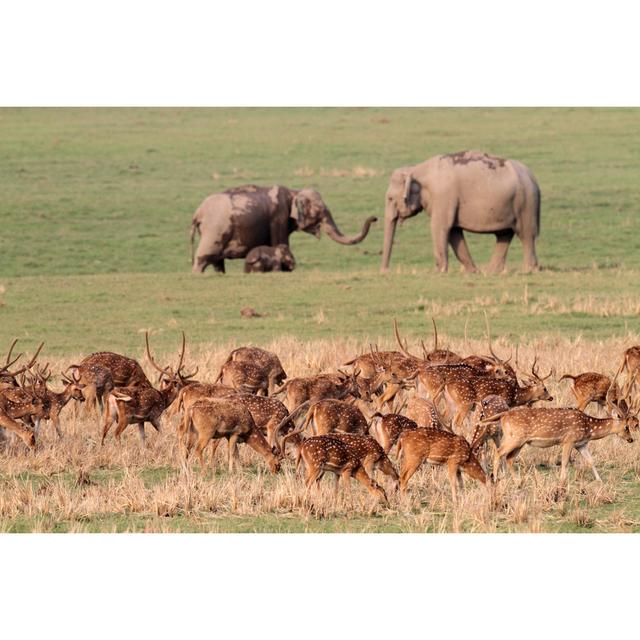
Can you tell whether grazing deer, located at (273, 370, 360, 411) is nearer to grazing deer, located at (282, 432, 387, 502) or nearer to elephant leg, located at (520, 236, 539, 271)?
grazing deer, located at (282, 432, 387, 502)

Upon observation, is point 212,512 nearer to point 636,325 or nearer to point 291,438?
point 291,438

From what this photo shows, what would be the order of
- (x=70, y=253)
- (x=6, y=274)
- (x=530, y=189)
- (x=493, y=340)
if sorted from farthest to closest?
(x=70, y=253) < (x=6, y=274) < (x=530, y=189) < (x=493, y=340)

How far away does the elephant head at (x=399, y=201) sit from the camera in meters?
34.3

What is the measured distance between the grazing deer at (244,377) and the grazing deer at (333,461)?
4116 mm

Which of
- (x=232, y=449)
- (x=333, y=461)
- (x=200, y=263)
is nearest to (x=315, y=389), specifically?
(x=232, y=449)

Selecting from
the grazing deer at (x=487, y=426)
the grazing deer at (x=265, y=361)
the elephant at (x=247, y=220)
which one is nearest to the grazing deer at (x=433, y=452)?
the grazing deer at (x=487, y=426)

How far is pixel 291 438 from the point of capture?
560 inches

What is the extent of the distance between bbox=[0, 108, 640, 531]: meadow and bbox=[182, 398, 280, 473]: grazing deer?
0.30 m

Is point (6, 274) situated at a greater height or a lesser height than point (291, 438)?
lesser

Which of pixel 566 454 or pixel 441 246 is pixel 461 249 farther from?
pixel 566 454

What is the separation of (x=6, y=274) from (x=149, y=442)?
20438 mm

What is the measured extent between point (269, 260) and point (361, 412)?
1855 centimetres

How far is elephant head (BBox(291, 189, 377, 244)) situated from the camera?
3534cm

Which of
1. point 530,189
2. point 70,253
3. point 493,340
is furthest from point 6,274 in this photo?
point 493,340
